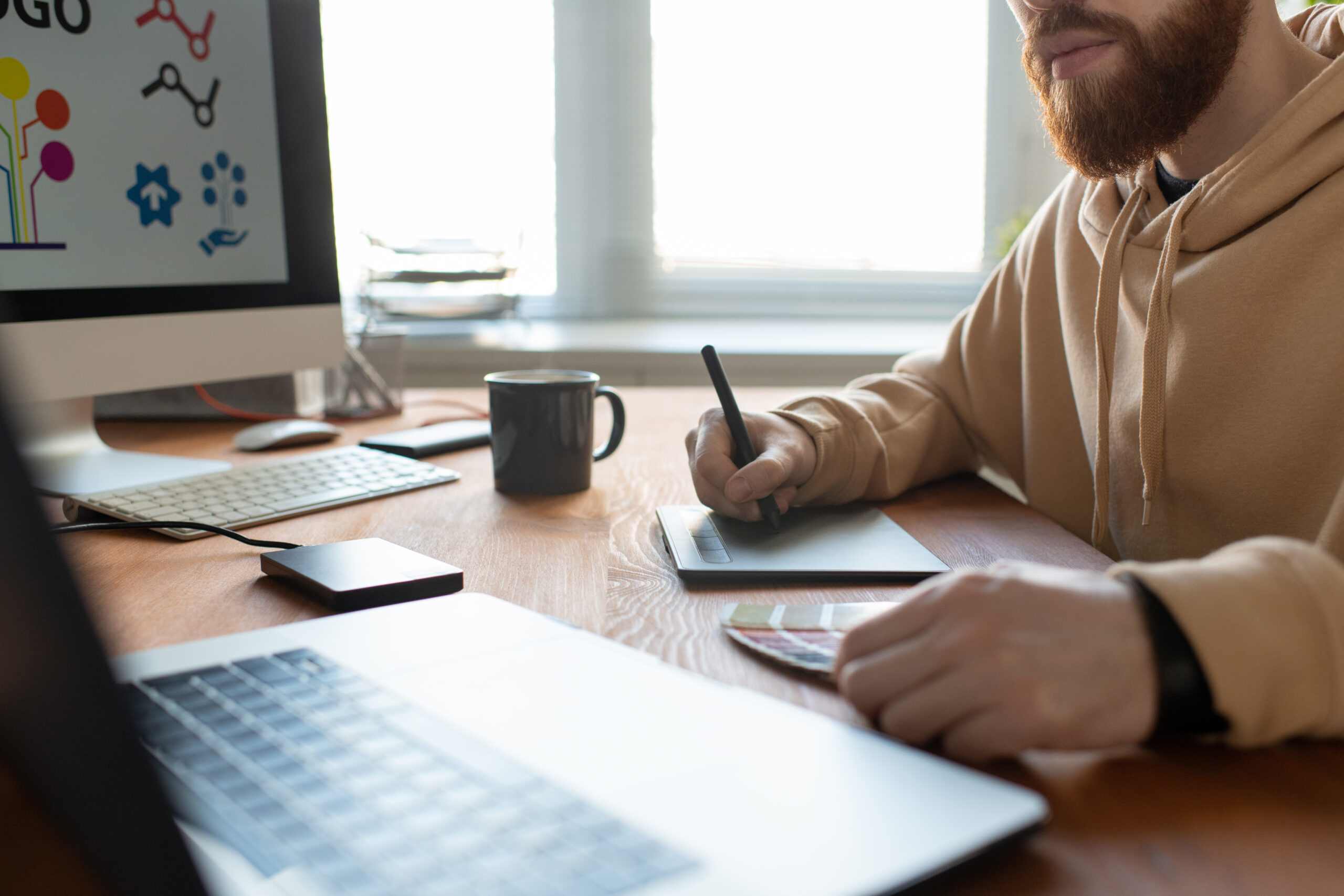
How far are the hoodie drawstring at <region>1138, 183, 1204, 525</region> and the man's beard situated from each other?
0.13 meters

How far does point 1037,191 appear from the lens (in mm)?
2547

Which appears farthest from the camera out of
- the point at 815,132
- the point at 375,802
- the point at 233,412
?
the point at 815,132

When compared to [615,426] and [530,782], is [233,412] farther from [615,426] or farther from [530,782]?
[530,782]

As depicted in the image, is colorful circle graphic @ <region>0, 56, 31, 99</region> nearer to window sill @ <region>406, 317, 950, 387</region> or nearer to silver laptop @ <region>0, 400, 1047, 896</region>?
silver laptop @ <region>0, 400, 1047, 896</region>

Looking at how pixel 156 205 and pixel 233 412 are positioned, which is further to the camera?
Result: pixel 233 412

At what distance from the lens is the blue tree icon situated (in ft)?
3.23

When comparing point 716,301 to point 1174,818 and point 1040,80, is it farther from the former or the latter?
point 1174,818

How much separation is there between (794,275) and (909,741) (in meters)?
2.20

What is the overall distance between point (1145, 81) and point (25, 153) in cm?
99

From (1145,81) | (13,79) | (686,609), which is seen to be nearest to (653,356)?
(1145,81)

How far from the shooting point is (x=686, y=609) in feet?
1.91

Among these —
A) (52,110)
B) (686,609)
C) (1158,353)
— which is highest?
(52,110)

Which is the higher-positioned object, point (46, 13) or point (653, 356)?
point (46, 13)

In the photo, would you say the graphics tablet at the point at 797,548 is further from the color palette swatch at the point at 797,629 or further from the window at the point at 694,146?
the window at the point at 694,146
